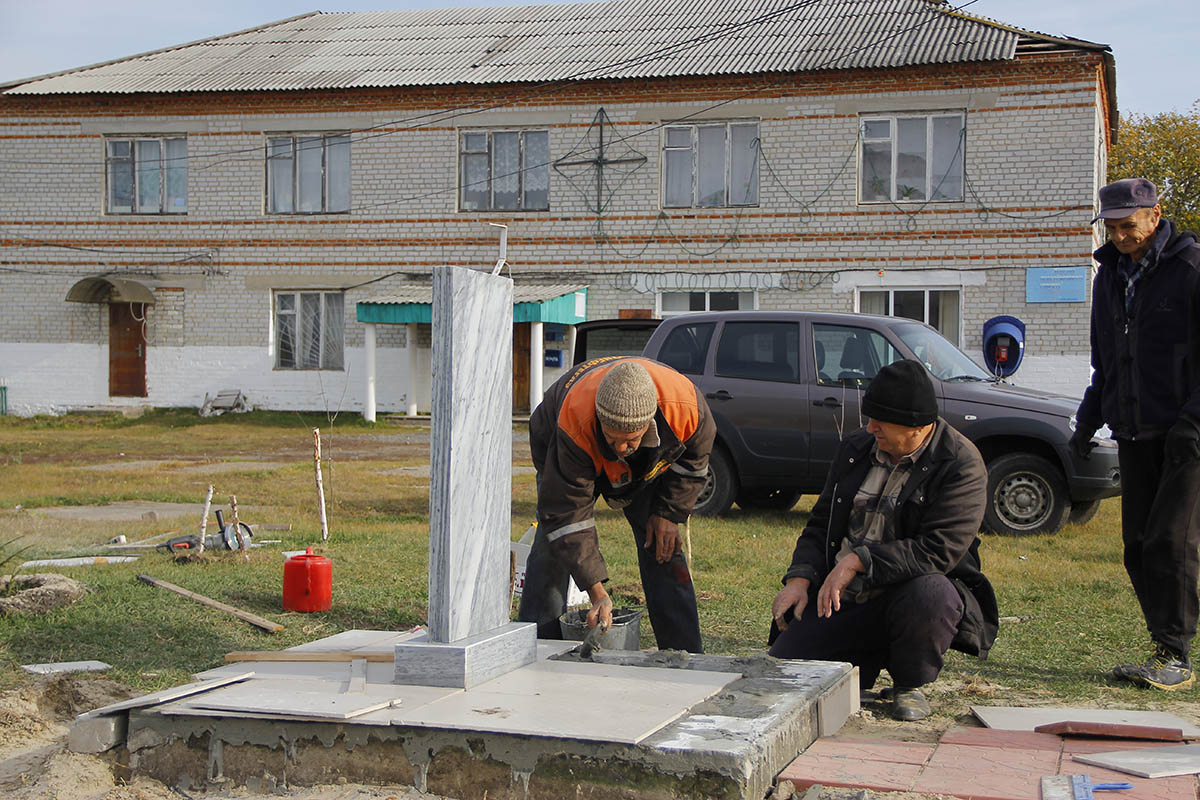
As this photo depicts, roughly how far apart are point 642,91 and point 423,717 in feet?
62.9

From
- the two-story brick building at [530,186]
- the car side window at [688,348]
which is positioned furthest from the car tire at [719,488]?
the two-story brick building at [530,186]

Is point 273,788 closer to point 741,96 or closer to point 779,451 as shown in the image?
point 779,451

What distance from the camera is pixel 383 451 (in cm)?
1708

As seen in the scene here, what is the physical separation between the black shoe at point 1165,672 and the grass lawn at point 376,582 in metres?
0.06

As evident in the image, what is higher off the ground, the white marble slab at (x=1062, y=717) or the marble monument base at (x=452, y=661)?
the marble monument base at (x=452, y=661)

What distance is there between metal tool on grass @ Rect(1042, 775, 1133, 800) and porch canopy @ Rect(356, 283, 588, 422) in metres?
17.9

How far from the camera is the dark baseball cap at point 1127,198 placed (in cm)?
495

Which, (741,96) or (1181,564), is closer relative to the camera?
(1181,564)

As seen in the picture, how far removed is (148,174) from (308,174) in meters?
3.48

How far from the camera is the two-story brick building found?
19766 mm

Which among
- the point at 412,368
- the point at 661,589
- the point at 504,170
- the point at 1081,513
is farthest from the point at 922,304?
the point at 661,589

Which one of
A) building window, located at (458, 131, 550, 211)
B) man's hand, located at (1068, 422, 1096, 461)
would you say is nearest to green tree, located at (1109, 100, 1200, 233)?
building window, located at (458, 131, 550, 211)

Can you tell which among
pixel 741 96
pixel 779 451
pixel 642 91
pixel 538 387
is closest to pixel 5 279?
pixel 538 387

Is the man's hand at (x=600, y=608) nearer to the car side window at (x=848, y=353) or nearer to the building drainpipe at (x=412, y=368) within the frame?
the car side window at (x=848, y=353)
